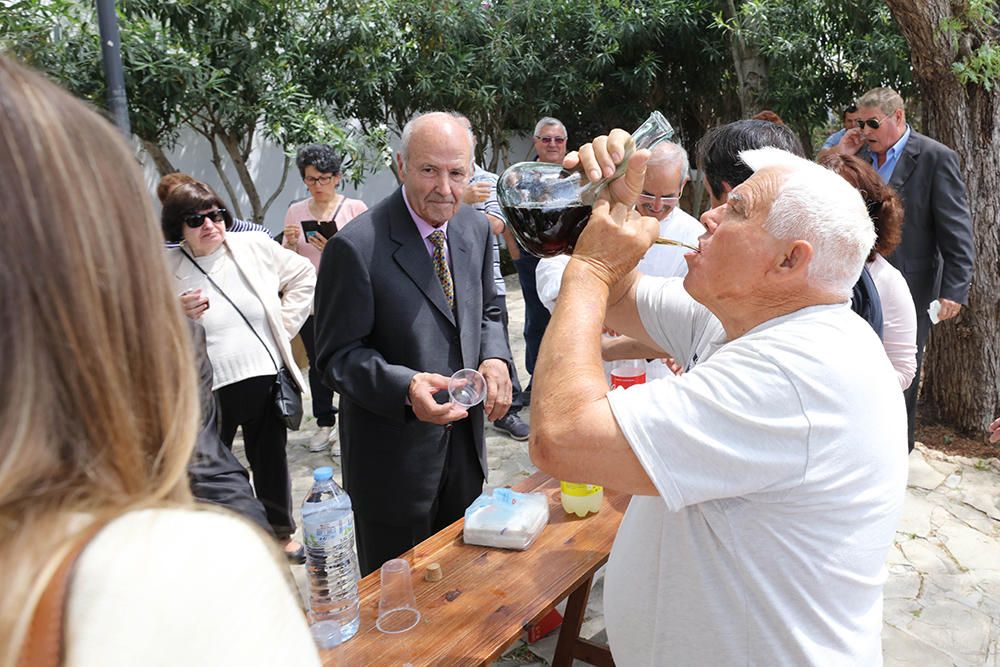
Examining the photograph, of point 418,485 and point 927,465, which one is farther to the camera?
point 927,465

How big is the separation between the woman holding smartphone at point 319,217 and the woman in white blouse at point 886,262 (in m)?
3.22

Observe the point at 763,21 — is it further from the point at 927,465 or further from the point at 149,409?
the point at 149,409

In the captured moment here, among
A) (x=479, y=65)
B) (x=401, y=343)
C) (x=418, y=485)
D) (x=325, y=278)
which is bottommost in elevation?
(x=418, y=485)

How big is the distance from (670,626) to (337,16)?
981cm

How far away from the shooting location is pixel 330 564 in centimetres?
196

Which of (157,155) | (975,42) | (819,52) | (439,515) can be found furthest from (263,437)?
(819,52)

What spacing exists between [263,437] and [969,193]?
4561 mm

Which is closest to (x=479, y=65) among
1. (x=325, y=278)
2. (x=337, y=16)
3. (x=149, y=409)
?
(x=337, y=16)

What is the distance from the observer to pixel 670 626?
1470 millimetres

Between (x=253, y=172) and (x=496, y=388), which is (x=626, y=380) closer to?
(x=496, y=388)

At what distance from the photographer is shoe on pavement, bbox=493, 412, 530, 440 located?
17.5 feet

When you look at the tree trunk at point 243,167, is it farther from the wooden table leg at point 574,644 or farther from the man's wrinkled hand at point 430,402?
the wooden table leg at point 574,644

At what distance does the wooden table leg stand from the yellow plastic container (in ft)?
1.63

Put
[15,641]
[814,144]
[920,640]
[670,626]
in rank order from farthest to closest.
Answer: [814,144]
[920,640]
[670,626]
[15,641]
